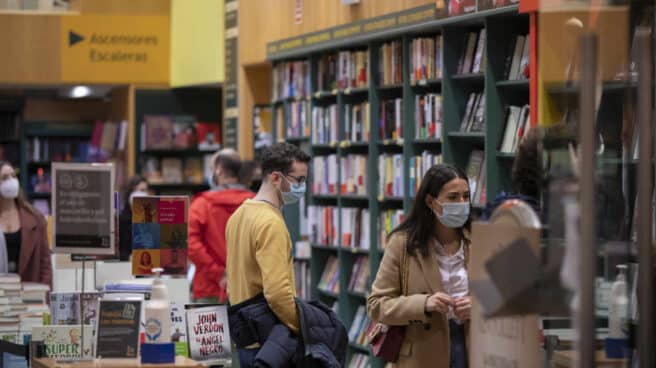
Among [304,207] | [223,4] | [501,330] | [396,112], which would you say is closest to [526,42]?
[396,112]

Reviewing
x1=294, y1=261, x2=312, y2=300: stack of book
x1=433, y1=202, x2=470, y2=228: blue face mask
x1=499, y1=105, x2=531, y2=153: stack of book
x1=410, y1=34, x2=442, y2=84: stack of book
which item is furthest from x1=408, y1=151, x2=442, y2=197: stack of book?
x1=433, y1=202, x2=470, y2=228: blue face mask

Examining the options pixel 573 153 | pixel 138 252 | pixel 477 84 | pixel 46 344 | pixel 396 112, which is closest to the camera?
pixel 573 153

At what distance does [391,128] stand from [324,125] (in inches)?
46.4

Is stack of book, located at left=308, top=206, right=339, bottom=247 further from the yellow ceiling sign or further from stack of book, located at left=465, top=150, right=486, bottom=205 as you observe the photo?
the yellow ceiling sign

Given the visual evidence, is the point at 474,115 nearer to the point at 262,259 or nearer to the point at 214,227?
the point at 214,227

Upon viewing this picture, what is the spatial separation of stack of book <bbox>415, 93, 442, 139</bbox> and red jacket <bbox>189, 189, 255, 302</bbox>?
4.12ft

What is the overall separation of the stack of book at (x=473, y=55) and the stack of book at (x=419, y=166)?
64 centimetres

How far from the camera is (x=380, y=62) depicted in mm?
9242

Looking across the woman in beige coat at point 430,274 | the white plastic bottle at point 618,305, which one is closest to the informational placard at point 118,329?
the woman in beige coat at point 430,274

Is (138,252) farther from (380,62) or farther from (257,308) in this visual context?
(380,62)

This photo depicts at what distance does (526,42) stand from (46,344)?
3708 mm

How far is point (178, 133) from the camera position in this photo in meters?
15.2

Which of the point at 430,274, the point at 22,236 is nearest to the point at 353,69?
the point at 22,236

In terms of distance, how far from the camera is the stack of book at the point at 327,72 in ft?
32.7
